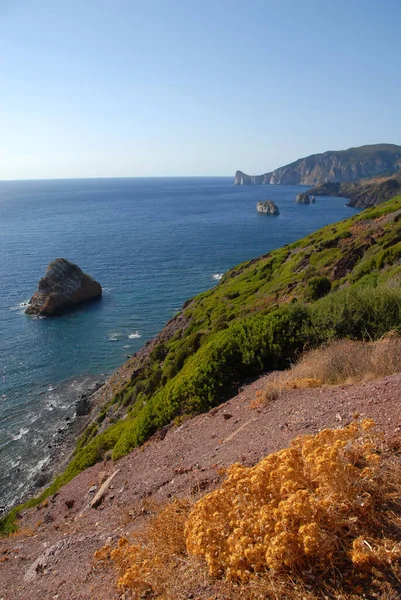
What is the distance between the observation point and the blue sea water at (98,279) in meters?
32.4

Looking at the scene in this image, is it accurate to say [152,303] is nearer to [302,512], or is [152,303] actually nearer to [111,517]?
[111,517]

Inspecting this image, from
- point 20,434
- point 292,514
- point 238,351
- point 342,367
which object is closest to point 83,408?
point 20,434

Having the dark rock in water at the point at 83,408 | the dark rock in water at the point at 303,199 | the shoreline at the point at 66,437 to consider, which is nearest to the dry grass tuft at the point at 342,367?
the shoreline at the point at 66,437

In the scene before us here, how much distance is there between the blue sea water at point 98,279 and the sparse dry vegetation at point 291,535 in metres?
22.8

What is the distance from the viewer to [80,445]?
25.2 meters

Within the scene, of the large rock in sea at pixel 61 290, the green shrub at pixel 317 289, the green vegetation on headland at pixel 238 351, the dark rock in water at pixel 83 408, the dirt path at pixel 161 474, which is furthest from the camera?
the large rock in sea at pixel 61 290

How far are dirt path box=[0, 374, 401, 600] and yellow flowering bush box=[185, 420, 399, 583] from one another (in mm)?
1622

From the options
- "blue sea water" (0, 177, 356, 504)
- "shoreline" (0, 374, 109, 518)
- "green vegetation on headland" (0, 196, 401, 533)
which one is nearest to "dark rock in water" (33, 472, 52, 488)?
"shoreline" (0, 374, 109, 518)

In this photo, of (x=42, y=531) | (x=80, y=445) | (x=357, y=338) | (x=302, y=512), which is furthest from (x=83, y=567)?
(x=80, y=445)

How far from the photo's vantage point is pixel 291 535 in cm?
427

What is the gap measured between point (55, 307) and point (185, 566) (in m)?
54.1

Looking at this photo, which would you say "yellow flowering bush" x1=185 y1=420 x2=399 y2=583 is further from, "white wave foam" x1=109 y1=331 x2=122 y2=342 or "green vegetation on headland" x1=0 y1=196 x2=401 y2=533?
→ "white wave foam" x1=109 y1=331 x2=122 y2=342

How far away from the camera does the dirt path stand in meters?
6.91

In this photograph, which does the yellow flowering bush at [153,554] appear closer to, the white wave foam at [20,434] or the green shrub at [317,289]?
the green shrub at [317,289]
